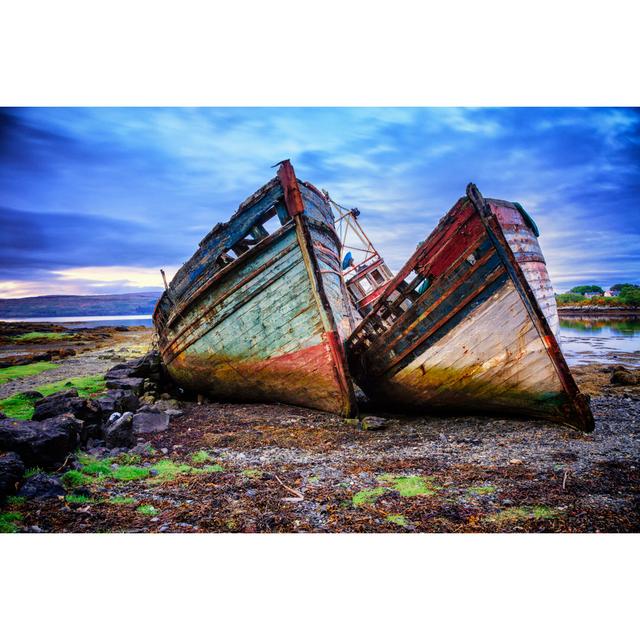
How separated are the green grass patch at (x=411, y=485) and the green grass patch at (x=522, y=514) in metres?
0.47

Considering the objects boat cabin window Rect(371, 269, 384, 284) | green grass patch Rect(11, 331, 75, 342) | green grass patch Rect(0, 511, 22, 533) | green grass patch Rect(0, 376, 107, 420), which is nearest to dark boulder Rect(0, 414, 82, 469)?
green grass patch Rect(0, 511, 22, 533)

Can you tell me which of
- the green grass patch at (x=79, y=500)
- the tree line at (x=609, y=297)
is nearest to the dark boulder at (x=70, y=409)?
the green grass patch at (x=79, y=500)

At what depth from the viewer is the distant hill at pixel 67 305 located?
5.10 meters

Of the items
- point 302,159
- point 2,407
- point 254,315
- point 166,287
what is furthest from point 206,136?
point 2,407

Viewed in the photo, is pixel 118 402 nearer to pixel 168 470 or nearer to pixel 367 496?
pixel 168 470

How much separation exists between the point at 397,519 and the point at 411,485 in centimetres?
47

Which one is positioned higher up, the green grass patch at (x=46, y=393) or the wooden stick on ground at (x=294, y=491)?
the green grass patch at (x=46, y=393)

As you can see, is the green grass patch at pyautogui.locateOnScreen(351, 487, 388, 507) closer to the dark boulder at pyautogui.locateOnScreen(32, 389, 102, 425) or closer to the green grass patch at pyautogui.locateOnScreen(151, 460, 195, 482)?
the green grass patch at pyautogui.locateOnScreen(151, 460, 195, 482)

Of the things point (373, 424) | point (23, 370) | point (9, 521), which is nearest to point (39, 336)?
point (23, 370)

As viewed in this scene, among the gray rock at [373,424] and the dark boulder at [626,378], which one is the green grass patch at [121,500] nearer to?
the gray rock at [373,424]

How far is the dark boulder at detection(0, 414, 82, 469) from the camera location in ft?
10.7

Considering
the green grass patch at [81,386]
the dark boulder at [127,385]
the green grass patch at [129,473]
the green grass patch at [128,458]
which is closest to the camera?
the green grass patch at [129,473]

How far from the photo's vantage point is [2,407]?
216 inches

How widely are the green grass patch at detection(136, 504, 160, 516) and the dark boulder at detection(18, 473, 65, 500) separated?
57cm
